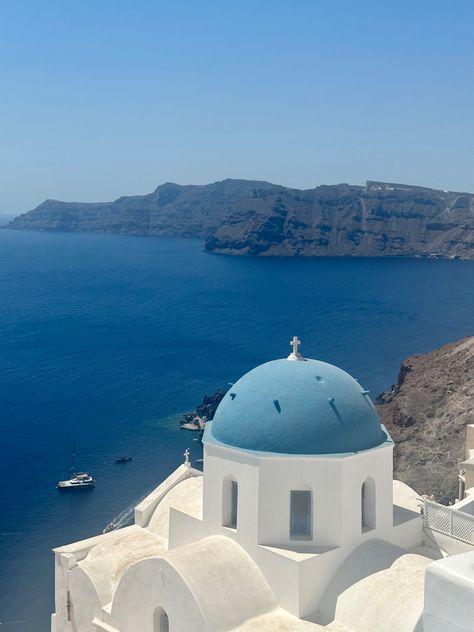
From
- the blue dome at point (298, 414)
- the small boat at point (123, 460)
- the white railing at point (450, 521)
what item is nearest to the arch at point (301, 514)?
the blue dome at point (298, 414)

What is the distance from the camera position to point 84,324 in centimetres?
10112

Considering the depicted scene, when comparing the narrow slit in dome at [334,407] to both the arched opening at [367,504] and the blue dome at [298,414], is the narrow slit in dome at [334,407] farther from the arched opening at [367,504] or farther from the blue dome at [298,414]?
the arched opening at [367,504]

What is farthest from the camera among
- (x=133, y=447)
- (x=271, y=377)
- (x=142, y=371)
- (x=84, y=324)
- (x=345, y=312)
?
(x=345, y=312)

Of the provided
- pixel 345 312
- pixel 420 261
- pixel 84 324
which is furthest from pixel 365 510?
pixel 420 261

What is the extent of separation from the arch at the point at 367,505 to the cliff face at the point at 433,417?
877 inches

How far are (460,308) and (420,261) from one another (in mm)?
75707

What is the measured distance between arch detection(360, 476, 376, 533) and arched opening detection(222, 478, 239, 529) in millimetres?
2841

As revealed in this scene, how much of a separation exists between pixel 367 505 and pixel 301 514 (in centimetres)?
156

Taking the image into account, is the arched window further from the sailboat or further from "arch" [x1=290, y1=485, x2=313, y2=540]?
the sailboat

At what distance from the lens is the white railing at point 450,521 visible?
16.6m

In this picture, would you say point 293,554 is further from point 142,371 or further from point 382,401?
point 142,371

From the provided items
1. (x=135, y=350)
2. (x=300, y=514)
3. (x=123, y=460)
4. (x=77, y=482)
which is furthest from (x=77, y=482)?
(x=135, y=350)

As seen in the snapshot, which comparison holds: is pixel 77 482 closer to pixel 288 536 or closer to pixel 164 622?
pixel 164 622

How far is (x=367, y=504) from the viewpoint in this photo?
1666 cm
